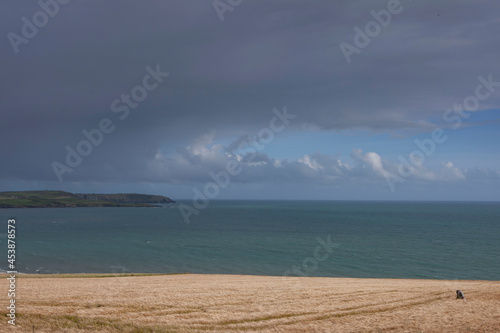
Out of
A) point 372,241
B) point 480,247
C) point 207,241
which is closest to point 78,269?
point 207,241

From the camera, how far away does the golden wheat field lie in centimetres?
2397

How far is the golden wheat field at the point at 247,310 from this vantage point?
23969mm

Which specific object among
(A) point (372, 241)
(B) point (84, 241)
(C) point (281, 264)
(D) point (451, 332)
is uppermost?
(B) point (84, 241)

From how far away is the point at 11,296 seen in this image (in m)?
29.4

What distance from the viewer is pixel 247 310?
27.6m

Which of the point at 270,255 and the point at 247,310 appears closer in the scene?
the point at 247,310

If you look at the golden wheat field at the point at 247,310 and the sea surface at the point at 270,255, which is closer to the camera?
the golden wheat field at the point at 247,310

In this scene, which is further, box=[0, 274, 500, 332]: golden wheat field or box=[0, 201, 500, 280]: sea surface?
box=[0, 201, 500, 280]: sea surface

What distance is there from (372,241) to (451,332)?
306 feet

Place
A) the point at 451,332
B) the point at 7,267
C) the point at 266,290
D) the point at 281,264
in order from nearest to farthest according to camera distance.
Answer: the point at 451,332
the point at 266,290
the point at 7,267
the point at 281,264

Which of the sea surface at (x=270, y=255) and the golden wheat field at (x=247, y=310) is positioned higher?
the sea surface at (x=270, y=255)

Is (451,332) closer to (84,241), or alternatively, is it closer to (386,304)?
(386,304)

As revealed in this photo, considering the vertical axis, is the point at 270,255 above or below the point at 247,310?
above

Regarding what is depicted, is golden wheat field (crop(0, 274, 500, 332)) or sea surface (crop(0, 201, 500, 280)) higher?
sea surface (crop(0, 201, 500, 280))
